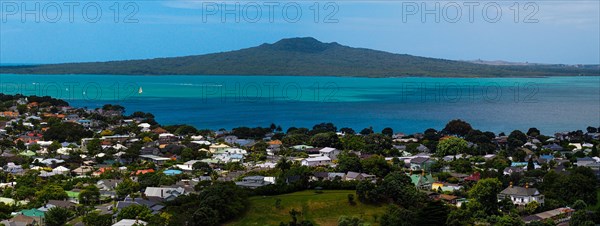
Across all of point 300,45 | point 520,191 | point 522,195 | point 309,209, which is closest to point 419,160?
point 520,191

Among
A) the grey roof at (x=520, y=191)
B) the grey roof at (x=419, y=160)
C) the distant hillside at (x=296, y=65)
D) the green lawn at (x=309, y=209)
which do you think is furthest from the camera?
the distant hillside at (x=296, y=65)

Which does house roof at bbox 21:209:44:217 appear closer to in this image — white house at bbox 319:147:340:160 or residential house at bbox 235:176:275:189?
residential house at bbox 235:176:275:189

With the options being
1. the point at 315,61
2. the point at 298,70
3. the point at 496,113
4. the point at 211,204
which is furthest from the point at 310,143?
the point at 315,61

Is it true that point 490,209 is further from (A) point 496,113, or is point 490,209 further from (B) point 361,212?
(A) point 496,113

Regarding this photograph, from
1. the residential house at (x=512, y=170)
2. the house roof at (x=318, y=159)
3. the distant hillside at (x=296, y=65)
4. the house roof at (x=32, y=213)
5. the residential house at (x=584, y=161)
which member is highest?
the distant hillside at (x=296, y=65)

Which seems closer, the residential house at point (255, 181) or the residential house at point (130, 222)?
the residential house at point (130, 222)

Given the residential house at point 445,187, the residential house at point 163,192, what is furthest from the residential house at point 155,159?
the residential house at point 445,187

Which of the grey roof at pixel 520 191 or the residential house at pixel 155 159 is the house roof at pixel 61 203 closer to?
the residential house at pixel 155 159

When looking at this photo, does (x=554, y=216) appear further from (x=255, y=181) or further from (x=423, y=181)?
(x=255, y=181)

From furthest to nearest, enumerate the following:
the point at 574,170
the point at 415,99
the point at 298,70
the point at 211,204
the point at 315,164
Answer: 1. the point at 298,70
2. the point at 415,99
3. the point at 315,164
4. the point at 574,170
5. the point at 211,204
